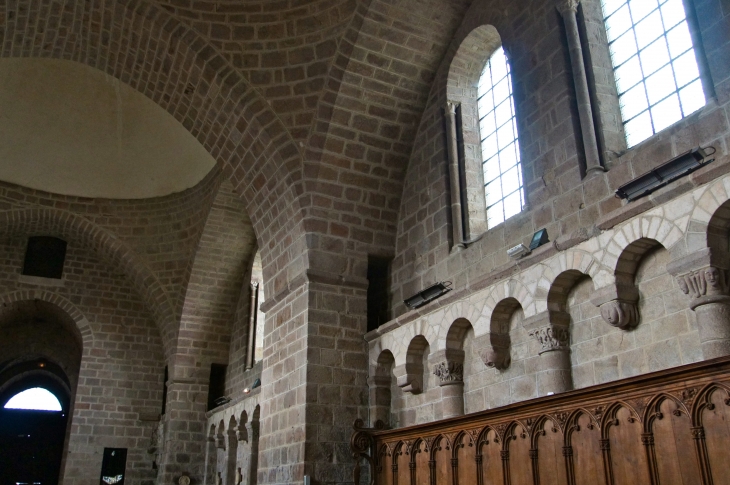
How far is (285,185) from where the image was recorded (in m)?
8.85

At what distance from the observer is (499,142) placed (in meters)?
7.87

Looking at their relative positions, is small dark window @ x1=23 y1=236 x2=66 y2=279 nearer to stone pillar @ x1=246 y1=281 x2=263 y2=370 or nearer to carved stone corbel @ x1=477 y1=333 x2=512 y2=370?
stone pillar @ x1=246 y1=281 x2=263 y2=370

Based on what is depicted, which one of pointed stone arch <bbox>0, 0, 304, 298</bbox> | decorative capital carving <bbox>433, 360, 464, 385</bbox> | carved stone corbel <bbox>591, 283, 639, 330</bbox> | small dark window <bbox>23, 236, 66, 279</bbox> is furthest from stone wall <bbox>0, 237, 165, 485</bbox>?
carved stone corbel <bbox>591, 283, 639, 330</bbox>

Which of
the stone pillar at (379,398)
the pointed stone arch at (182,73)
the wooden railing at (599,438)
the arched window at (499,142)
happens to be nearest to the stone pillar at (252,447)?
the pointed stone arch at (182,73)

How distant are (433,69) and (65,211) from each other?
8829 mm

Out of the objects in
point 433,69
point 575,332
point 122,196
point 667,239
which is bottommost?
point 575,332

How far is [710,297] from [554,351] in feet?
4.95

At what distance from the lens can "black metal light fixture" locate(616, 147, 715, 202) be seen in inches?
196

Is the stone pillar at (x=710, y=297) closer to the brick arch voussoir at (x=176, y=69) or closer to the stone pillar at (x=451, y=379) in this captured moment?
the stone pillar at (x=451, y=379)

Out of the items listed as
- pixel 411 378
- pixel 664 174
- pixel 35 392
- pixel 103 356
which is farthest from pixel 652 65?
pixel 35 392

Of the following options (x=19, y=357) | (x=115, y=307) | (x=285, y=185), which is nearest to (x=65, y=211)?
(x=115, y=307)

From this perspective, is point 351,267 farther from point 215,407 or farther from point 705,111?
point 215,407

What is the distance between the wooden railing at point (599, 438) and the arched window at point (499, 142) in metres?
2.39

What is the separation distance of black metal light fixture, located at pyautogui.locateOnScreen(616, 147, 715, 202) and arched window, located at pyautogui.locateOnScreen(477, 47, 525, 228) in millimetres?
1700
